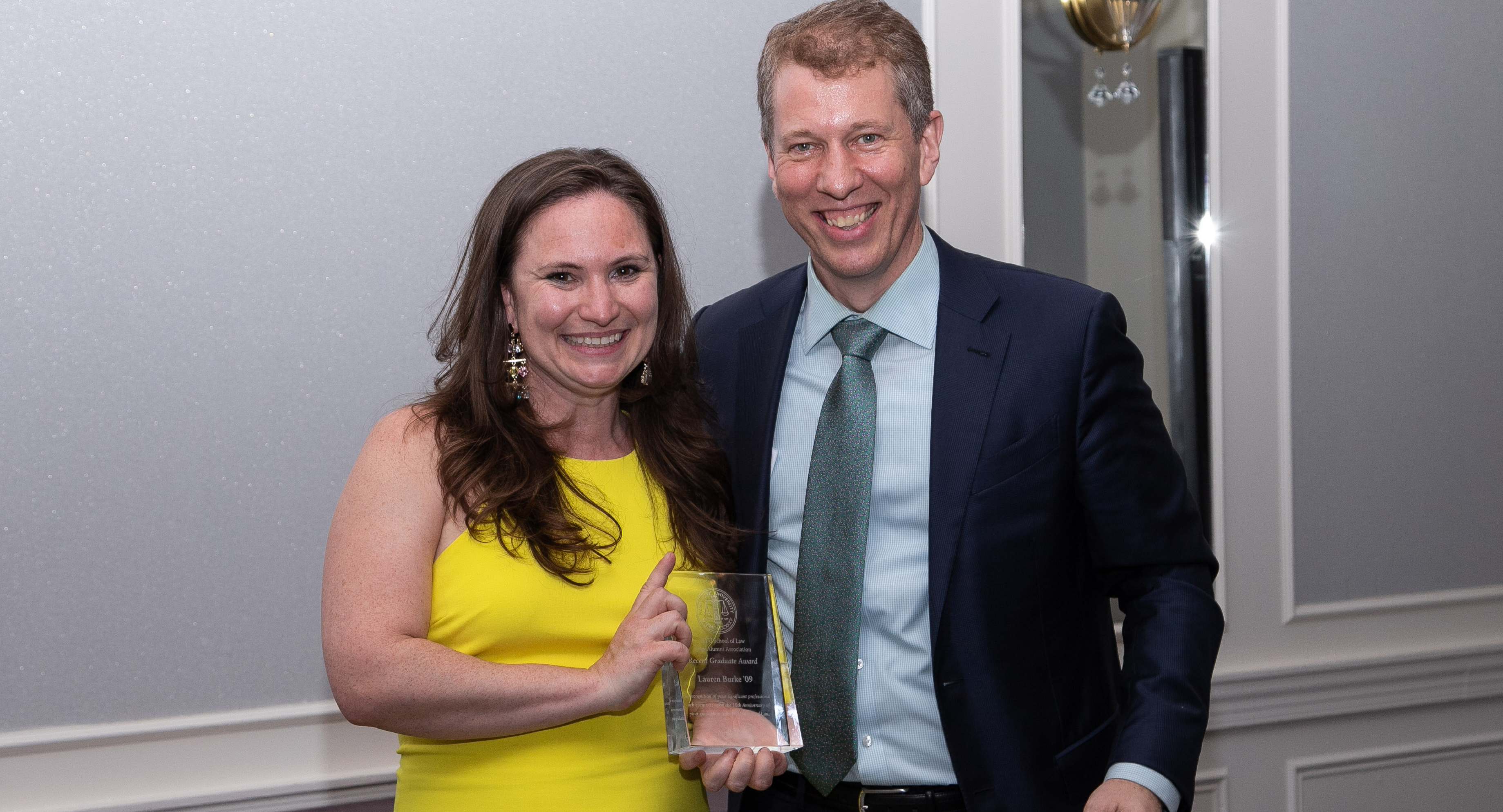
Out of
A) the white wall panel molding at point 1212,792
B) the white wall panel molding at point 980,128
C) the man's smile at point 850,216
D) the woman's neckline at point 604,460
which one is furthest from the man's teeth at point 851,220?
the white wall panel molding at point 1212,792

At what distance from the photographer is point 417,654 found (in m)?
1.46

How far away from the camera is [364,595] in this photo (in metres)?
1.47

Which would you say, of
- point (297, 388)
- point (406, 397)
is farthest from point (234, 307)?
point (406, 397)

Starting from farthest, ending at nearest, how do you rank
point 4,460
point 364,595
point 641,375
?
point 4,460 → point 641,375 → point 364,595

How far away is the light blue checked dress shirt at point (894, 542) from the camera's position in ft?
5.28

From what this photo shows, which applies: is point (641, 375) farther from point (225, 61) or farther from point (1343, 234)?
point (1343, 234)

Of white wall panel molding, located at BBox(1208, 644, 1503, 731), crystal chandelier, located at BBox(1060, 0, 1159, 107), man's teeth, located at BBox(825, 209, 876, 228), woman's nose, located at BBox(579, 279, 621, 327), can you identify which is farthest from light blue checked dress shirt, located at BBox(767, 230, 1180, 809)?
white wall panel molding, located at BBox(1208, 644, 1503, 731)

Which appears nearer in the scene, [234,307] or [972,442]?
[972,442]

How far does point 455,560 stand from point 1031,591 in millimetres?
771

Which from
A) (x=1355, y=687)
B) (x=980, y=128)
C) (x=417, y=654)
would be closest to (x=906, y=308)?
(x=417, y=654)

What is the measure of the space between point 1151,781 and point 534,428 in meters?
0.94

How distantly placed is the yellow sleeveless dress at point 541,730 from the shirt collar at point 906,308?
1.44 ft

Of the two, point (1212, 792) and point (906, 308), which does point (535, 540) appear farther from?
point (1212, 792)

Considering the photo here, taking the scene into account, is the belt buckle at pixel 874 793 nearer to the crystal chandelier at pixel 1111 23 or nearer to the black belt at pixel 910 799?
the black belt at pixel 910 799
